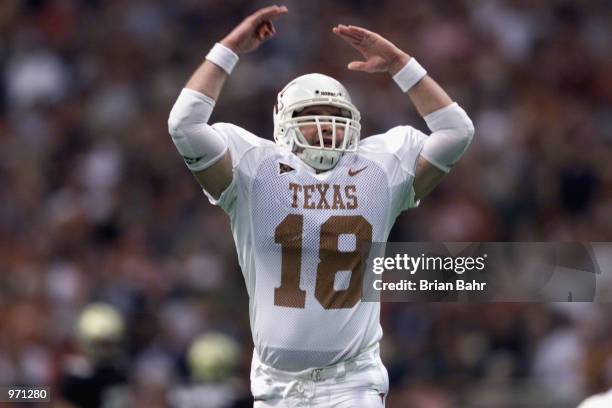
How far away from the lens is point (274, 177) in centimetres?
495

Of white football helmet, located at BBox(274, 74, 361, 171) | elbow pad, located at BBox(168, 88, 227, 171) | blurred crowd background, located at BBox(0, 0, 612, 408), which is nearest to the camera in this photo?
elbow pad, located at BBox(168, 88, 227, 171)

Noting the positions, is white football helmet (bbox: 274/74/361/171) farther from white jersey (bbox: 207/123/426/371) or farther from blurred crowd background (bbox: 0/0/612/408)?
blurred crowd background (bbox: 0/0/612/408)

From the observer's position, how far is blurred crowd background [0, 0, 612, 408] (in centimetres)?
870

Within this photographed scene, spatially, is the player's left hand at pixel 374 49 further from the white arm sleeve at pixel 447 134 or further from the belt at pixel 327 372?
the belt at pixel 327 372

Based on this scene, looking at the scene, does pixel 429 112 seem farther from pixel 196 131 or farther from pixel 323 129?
pixel 196 131

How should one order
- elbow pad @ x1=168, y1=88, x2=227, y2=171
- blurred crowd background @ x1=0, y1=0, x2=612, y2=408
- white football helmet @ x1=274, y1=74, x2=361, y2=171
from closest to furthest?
elbow pad @ x1=168, y1=88, x2=227, y2=171, white football helmet @ x1=274, y1=74, x2=361, y2=171, blurred crowd background @ x1=0, y1=0, x2=612, y2=408

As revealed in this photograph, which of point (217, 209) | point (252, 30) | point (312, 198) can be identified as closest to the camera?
point (312, 198)

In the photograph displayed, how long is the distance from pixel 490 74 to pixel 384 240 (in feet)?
19.8

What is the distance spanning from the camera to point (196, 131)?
15.9 feet

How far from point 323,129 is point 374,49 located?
1.24 ft

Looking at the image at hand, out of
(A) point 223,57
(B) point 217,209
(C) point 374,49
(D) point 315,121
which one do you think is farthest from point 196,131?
(B) point 217,209

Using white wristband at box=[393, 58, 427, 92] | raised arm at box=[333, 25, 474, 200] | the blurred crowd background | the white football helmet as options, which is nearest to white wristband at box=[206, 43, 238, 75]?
the white football helmet

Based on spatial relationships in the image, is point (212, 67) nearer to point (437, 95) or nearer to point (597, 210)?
point (437, 95)

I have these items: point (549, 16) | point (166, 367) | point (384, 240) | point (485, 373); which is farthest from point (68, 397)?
point (549, 16)
